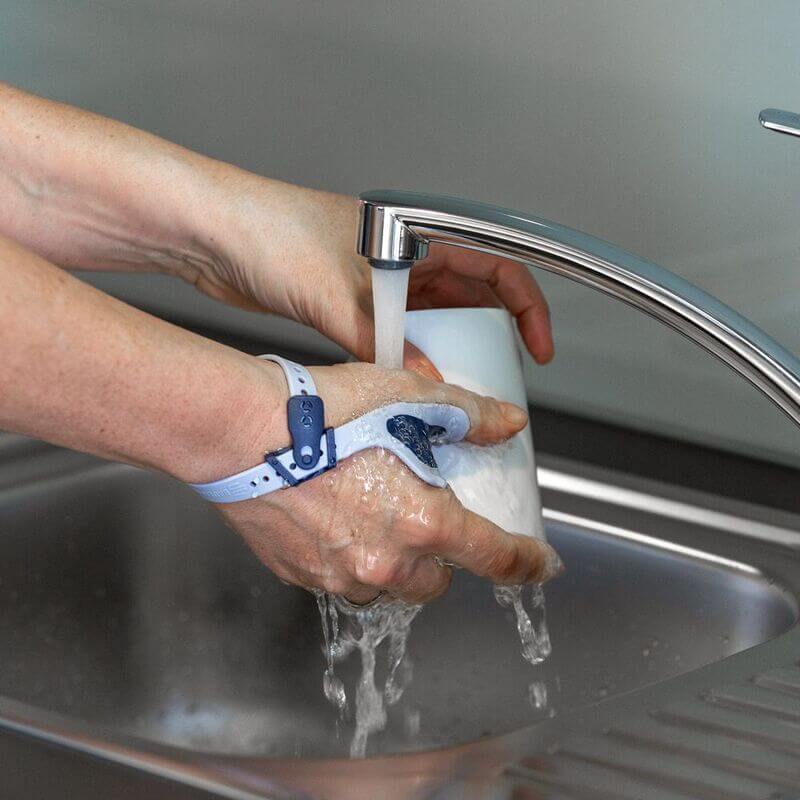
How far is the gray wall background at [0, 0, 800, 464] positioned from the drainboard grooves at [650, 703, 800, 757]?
1.03ft

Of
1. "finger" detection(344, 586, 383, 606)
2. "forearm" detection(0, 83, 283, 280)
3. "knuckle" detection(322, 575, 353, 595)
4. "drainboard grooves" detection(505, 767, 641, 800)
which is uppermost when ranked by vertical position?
"forearm" detection(0, 83, 283, 280)

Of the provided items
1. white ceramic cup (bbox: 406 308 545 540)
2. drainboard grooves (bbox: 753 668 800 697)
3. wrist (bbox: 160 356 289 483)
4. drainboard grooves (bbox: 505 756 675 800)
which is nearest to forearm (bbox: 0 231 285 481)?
wrist (bbox: 160 356 289 483)

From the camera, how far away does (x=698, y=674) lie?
2.47 feet

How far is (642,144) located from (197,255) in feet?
1.07

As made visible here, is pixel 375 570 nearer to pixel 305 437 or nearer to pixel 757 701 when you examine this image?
pixel 305 437

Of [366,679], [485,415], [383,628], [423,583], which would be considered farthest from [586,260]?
[366,679]

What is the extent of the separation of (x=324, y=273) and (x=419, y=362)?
0.39 ft

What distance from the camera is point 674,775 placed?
64 centimetres

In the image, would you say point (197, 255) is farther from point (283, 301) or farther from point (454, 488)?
point (454, 488)

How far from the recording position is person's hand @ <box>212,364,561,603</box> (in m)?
0.68

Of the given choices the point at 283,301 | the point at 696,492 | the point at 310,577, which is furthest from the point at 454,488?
the point at 696,492

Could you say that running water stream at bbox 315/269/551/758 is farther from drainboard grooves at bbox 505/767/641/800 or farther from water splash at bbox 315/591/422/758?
drainboard grooves at bbox 505/767/641/800

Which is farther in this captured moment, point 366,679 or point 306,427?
point 366,679

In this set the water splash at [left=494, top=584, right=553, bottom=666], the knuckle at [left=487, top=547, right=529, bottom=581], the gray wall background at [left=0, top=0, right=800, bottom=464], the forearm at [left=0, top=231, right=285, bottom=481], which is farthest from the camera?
the gray wall background at [left=0, top=0, right=800, bottom=464]
